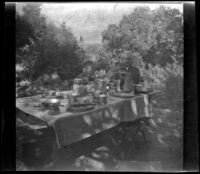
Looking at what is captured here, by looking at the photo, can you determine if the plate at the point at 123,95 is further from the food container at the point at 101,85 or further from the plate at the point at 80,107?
the plate at the point at 80,107

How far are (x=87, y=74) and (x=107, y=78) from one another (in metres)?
0.27

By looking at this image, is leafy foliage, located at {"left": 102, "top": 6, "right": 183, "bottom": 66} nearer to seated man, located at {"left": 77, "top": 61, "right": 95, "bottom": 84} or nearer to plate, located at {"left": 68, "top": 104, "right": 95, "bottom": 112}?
seated man, located at {"left": 77, "top": 61, "right": 95, "bottom": 84}

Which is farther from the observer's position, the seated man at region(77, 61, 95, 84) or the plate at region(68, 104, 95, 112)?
the seated man at region(77, 61, 95, 84)

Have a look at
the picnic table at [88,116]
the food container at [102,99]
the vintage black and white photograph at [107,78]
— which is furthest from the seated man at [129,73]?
the food container at [102,99]

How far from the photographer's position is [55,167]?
2.61m

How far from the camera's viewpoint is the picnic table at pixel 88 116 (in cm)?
212

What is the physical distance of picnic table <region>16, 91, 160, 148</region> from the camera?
212 centimetres

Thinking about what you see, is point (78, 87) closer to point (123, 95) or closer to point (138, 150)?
point (123, 95)

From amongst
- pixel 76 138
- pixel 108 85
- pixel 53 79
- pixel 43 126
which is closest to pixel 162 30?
pixel 108 85

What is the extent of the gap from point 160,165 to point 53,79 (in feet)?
6.01

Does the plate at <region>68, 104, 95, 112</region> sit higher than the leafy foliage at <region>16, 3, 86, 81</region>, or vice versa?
the leafy foliage at <region>16, 3, 86, 81</region>

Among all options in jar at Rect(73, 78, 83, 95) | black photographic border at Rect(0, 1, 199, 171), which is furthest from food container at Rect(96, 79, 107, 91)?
black photographic border at Rect(0, 1, 199, 171)

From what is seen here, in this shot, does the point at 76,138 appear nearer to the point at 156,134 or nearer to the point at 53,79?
the point at 53,79

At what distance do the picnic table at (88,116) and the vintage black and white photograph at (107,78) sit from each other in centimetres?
2
